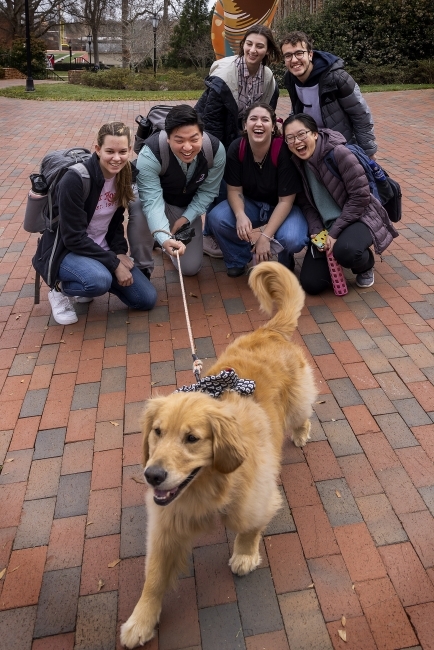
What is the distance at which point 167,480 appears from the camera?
6.23ft

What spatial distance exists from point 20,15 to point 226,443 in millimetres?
47319

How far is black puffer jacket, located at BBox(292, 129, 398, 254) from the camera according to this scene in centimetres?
449

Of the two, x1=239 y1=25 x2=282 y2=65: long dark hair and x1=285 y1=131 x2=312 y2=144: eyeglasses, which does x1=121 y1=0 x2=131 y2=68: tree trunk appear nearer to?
x1=239 y1=25 x2=282 y2=65: long dark hair

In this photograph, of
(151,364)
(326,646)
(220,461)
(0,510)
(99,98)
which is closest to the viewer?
(220,461)

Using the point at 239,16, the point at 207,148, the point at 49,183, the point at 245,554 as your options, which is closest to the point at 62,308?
the point at 49,183

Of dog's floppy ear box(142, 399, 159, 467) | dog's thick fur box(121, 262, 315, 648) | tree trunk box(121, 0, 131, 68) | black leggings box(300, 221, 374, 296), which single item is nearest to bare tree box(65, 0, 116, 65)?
tree trunk box(121, 0, 131, 68)

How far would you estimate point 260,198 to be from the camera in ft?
16.5

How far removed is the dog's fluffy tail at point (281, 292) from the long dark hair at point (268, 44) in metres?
2.96

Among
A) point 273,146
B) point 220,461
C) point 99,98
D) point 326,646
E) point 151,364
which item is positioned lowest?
point 99,98

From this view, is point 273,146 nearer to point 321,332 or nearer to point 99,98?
point 321,332

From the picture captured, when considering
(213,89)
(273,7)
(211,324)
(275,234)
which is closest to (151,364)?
(211,324)

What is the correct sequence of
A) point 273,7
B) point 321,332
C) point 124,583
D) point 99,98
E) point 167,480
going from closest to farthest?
point 167,480 < point 124,583 < point 321,332 < point 273,7 < point 99,98

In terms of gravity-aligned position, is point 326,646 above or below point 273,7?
below

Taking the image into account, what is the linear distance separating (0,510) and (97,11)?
160 feet
